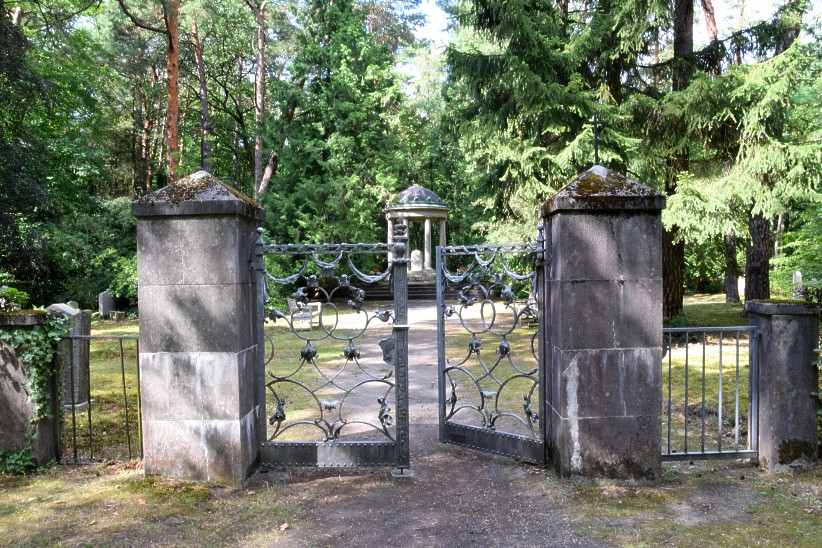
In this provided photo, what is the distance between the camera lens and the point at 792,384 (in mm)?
4645

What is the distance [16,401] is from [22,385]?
0.43 ft

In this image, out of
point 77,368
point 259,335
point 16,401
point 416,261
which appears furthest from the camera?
point 416,261

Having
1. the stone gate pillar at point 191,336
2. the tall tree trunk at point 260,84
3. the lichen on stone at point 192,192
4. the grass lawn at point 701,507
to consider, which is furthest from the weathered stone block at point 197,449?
the tall tree trunk at point 260,84

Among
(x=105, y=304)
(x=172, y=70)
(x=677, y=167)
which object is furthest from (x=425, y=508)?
(x=105, y=304)

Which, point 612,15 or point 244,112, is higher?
point 244,112

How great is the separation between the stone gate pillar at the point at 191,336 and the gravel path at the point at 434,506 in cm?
54

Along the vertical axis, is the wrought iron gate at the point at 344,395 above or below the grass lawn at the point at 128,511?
above

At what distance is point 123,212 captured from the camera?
2048cm

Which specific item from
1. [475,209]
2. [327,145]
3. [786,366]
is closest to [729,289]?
[475,209]

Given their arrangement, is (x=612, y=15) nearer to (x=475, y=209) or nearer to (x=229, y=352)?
(x=229, y=352)

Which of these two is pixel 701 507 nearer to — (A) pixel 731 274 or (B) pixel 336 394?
(B) pixel 336 394

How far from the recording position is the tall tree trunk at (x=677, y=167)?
11664 millimetres

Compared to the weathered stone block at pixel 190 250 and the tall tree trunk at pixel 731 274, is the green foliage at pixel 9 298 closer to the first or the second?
the weathered stone block at pixel 190 250

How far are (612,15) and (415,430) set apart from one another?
8767 mm
